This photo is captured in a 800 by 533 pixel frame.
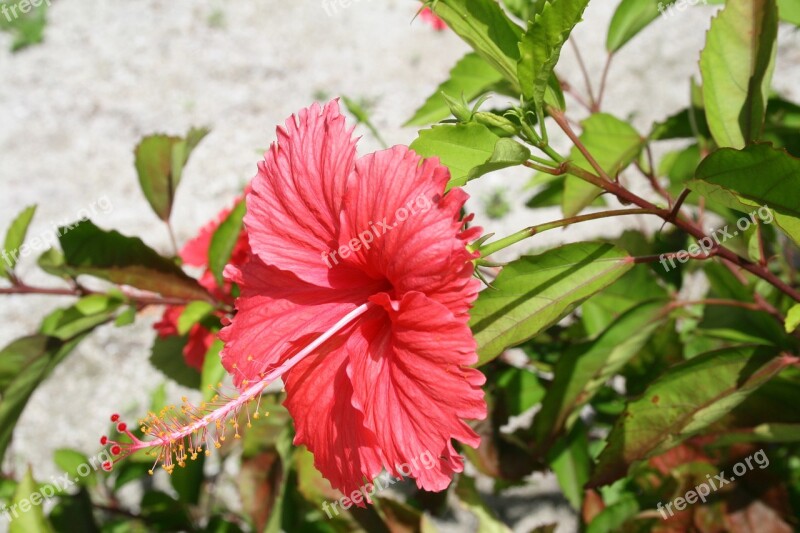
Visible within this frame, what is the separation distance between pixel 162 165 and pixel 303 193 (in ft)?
2.13

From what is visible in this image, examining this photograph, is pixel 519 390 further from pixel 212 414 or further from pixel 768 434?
pixel 212 414

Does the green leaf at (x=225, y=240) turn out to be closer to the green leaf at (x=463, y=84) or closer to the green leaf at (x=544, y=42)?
the green leaf at (x=463, y=84)

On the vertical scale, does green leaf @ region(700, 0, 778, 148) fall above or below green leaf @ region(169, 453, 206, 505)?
above

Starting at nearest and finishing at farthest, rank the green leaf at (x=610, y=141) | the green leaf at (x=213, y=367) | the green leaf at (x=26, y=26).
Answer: the green leaf at (x=610, y=141), the green leaf at (x=213, y=367), the green leaf at (x=26, y=26)

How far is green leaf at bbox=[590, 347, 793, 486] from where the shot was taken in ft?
3.04

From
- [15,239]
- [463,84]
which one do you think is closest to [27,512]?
[15,239]

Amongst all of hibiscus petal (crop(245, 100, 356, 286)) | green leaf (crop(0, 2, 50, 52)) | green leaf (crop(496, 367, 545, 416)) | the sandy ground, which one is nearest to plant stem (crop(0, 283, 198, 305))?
hibiscus petal (crop(245, 100, 356, 286))

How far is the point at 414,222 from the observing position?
72 centimetres

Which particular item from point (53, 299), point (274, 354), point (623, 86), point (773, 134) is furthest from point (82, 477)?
point (623, 86)

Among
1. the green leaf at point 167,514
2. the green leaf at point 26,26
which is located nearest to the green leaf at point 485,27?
the green leaf at point 167,514

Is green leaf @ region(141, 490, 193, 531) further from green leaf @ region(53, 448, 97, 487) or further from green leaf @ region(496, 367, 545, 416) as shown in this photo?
green leaf @ region(496, 367, 545, 416)

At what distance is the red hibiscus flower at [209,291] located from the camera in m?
1.27

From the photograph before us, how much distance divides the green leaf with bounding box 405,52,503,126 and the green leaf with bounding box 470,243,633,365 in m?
0.41

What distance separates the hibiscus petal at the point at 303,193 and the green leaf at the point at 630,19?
0.73 meters
